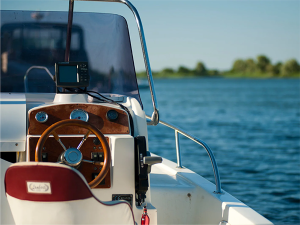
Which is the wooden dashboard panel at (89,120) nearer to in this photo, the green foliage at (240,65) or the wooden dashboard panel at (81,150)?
the wooden dashboard panel at (81,150)

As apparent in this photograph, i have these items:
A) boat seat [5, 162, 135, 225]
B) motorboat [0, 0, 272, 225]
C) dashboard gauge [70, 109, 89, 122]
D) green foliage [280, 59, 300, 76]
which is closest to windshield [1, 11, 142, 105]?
motorboat [0, 0, 272, 225]

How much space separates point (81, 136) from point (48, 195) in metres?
0.73

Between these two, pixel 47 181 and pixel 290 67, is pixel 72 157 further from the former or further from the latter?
pixel 290 67

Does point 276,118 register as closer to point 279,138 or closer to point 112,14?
point 279,138

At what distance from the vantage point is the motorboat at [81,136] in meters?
1.81

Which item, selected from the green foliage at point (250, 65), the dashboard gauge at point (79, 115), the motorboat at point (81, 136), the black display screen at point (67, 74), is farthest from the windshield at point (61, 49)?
the green foliage at point (250, 65)

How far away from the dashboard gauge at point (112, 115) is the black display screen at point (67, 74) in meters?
0.30

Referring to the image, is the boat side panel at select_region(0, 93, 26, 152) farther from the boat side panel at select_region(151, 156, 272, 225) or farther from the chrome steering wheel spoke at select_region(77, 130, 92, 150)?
the boat side panel at select_region(151, 156, 272, 225)

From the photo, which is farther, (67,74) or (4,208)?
(67,74)

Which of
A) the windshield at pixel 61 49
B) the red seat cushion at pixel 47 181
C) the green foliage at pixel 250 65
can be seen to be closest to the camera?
the red seat cushion at pixel 47 181

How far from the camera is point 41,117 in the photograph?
2.43 m

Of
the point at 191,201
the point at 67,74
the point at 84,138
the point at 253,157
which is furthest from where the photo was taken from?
the point at 253,157

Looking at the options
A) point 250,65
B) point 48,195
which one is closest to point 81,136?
point 48,195

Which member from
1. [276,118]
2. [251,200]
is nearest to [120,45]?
[251,200]
